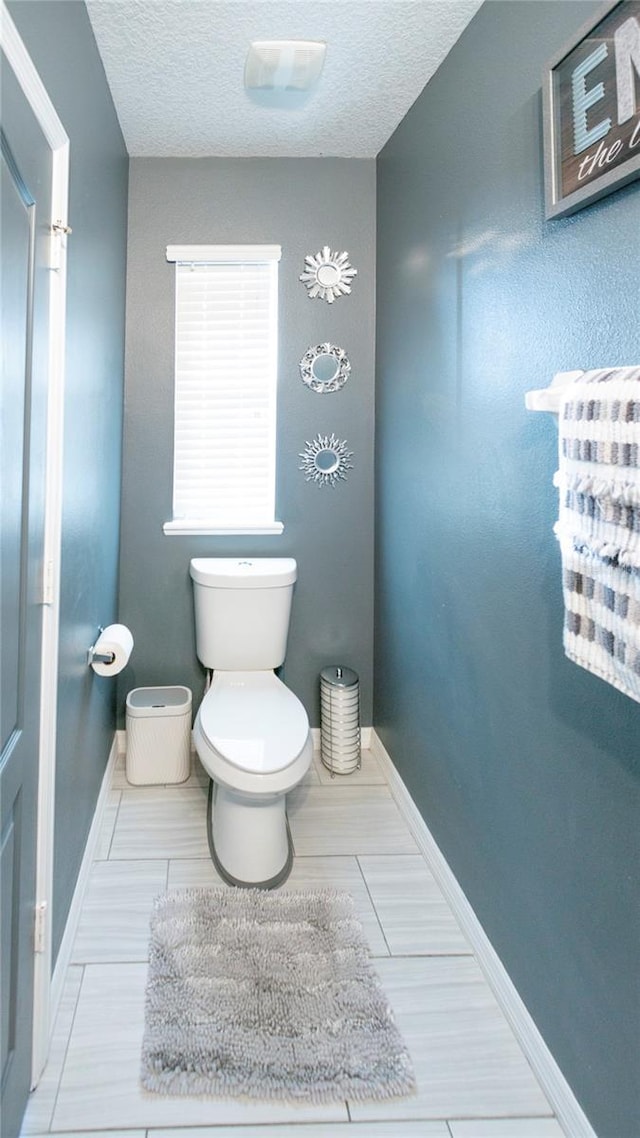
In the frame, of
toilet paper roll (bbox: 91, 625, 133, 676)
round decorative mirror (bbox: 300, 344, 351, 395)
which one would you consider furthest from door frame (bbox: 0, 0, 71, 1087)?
round decorative mirror (bbox: 300, 344, 351, 395)

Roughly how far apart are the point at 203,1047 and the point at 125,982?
0.28 meters

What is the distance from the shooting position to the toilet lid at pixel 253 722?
1.85 m

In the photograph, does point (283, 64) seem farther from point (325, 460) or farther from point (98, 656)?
point (98, 656)

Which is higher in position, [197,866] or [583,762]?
[583,762]

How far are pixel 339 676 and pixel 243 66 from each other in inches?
85.8

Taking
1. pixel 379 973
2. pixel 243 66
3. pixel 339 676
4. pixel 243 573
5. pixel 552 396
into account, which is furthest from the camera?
pixel 339 676

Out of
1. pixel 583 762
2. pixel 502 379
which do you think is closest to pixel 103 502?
pixel 502 379

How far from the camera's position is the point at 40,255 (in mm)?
1215

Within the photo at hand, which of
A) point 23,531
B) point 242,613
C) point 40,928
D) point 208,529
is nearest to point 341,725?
point 242,613

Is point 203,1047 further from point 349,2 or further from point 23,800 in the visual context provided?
point 349,2

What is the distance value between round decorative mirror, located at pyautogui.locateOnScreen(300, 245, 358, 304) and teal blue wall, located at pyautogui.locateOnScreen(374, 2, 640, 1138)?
0.35 metres

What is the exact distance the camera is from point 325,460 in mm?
2746

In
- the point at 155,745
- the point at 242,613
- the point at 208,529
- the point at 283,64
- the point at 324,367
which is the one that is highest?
the point at 283,64

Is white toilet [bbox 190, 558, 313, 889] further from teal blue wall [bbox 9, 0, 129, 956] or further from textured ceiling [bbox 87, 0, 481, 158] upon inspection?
textured ceiling [bbox 87, 0, 481, 158]
